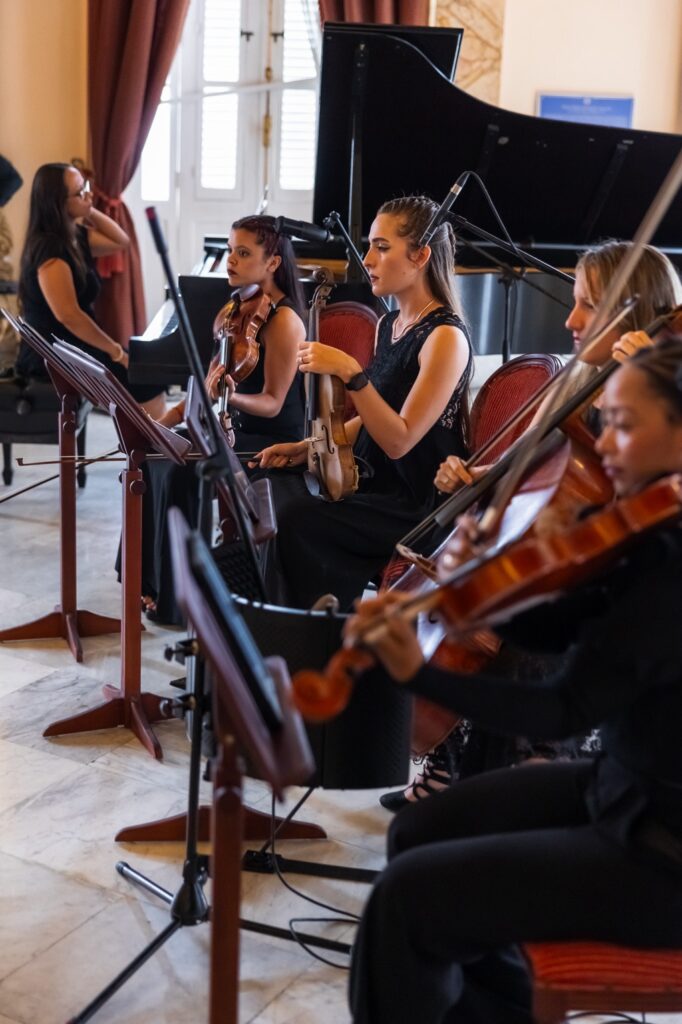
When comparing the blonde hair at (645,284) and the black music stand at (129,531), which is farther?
the black music stand at (129,531)

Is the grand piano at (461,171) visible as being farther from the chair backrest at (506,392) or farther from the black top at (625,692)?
the black top at (625,692)

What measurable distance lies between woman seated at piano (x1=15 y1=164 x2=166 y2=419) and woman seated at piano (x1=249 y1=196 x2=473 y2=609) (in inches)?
72.3

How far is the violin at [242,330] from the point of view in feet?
9.91

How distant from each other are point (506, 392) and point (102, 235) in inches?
111

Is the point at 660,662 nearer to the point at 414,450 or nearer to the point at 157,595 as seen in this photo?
the point at 414,450

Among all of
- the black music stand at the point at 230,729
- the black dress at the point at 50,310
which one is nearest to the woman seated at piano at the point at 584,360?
the black music stand at the point at 230,729

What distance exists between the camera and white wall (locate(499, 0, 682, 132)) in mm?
6129

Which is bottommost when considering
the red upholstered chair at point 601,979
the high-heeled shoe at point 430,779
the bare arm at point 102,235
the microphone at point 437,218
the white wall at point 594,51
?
the high-heeled shoe at point 430,779

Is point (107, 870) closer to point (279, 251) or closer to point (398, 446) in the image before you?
point (398, 446)

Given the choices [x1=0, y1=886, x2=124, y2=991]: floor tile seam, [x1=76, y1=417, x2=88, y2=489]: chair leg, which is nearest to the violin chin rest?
[x1=0, y1=886, x2=124, y2=991]: floor tile seam

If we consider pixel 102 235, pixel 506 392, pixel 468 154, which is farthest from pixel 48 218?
pixel 506 392

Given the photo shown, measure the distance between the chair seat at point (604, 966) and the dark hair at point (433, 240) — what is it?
1.59 metres

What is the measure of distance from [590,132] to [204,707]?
342 centimetres

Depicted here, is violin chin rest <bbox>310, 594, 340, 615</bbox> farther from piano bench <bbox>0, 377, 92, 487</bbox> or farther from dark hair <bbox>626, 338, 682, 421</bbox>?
piano bench <bbox>0, 377, 92, 487</bbox>
